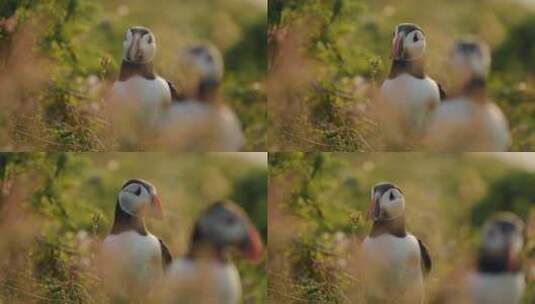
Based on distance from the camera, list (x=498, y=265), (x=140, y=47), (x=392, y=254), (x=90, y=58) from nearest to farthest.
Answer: (x=498, y=265), (x=392, y=254), (x=140, y=47), (x=90, y=58)

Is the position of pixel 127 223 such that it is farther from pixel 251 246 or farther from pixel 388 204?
pixel 388 204

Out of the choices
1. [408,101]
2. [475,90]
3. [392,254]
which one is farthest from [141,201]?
[475,90]

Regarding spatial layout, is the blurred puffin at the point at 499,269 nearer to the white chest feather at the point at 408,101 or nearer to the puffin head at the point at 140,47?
the white chest feather at the point at 408,101

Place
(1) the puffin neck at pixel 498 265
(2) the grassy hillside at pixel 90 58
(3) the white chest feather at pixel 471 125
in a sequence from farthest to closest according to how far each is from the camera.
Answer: (2) the grassy hillside at pixel 90 58 < (3) the white chest feather at pixel 471 125 < (1) the puffin neck at pixel 498 265

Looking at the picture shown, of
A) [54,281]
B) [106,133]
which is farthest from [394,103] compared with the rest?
[54,281]

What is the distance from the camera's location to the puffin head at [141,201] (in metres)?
3.78

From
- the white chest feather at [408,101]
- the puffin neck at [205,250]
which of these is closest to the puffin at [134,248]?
the puffin neck at [205,250]

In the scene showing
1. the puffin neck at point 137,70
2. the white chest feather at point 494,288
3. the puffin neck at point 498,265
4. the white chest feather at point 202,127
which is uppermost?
the puffin neck at point 137,70

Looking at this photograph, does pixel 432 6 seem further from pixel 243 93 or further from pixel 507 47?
pixel 243 93

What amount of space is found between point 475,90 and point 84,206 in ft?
4.64

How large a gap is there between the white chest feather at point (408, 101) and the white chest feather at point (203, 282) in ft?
2.49

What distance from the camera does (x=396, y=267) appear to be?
3713 mm

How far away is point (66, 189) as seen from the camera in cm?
392

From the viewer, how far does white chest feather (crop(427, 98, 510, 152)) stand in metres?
3.72
